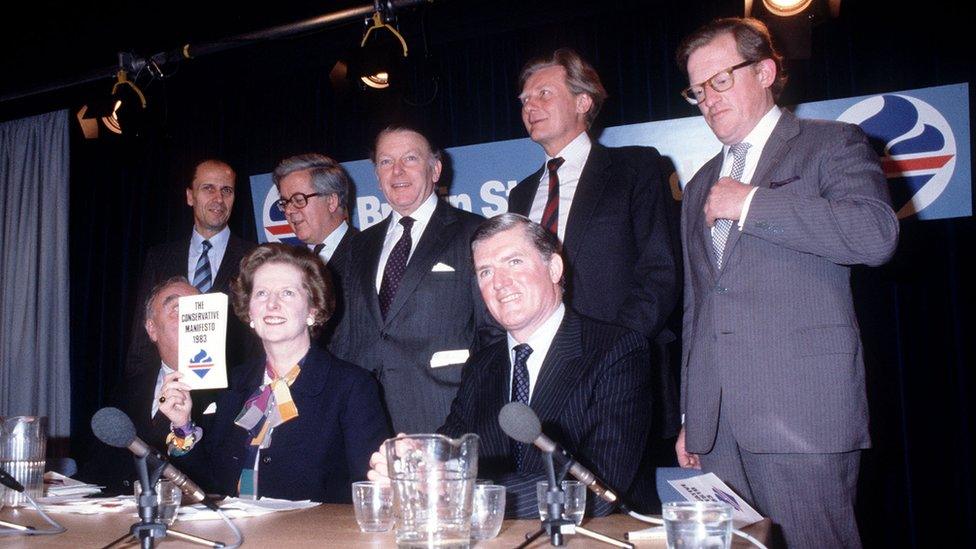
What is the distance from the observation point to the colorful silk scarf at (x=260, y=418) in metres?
2.45

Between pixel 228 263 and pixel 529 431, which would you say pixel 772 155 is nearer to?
pixel 529 431

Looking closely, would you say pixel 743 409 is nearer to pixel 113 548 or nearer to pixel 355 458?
pixel 355 458

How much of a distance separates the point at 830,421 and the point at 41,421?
1.98 m

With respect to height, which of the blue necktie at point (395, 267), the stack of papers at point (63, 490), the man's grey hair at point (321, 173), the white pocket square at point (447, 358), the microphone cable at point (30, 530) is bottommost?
the stack of papers at point (63, 490)

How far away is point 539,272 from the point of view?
2.42 metres

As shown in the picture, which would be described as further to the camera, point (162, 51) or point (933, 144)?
point (162, 51)

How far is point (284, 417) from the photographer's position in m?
2.53

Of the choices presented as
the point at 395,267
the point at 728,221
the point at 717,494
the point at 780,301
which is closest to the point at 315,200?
the point at 395,267

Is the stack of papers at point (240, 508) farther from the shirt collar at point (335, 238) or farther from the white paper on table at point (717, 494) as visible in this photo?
the shirt collar at point (335, 238)

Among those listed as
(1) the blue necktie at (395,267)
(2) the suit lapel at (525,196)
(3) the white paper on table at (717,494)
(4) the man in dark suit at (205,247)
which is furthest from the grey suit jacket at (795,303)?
(4) the man in dark suit at (205,247)

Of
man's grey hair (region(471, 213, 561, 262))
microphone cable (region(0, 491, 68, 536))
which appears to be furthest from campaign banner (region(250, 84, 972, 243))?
microphone cable (region(0, 491, 68, 536))

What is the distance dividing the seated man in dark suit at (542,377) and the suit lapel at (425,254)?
98cm

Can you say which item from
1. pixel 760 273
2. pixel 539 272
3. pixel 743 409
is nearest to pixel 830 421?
pixel 743 409

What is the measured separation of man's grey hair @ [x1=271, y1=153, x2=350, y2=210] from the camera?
4410 mm
